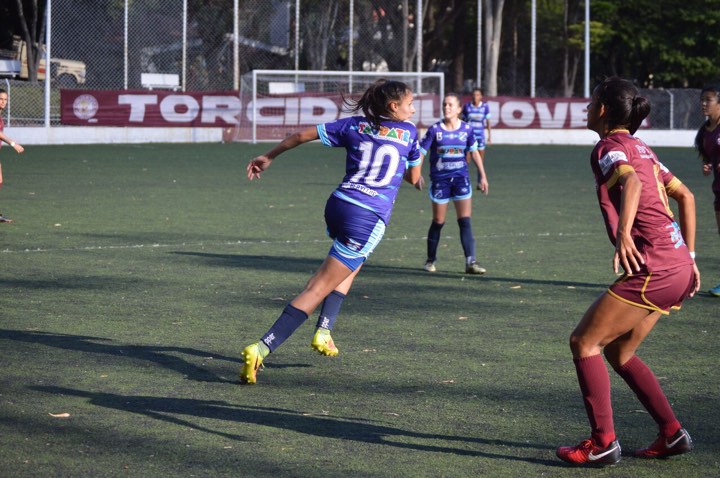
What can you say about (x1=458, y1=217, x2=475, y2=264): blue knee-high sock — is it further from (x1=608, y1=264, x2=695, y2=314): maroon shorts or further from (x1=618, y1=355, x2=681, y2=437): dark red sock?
(x1=608, y1=264, x2=695, y2=314): maroon shorts

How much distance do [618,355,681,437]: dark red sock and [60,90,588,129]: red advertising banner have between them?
1284 inches

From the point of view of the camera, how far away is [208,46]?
4097 cm

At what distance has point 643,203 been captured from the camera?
479cm

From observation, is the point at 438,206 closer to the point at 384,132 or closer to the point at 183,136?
the point at 384,132

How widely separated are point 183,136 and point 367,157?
106 feet

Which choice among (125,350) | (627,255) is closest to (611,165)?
(627,255)

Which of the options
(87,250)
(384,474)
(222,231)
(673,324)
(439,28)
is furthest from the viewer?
(439,28)

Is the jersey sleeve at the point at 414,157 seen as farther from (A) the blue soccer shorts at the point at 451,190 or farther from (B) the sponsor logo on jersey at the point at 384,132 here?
(A) the blue soccer shorts at the point at 451,190

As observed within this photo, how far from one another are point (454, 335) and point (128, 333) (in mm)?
2288

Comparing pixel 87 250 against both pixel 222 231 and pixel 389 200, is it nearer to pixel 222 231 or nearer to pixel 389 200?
pixel 222 231

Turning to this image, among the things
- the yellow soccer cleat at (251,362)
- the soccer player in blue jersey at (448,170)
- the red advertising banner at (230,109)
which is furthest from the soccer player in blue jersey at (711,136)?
the red advertising banner at (230,109)

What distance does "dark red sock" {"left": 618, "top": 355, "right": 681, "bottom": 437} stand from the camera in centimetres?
502

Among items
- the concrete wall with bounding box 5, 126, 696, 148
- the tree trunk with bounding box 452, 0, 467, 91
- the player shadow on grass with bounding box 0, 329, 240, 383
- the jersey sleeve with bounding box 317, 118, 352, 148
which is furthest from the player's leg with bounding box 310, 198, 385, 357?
the tree trunk with bounding box 452, 0, 467, 91

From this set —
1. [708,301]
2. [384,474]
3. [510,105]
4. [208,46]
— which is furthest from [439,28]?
[384,474]
